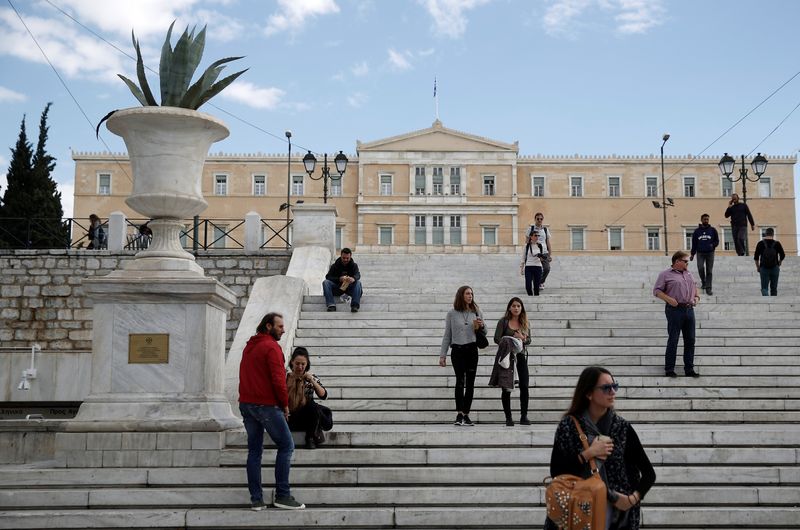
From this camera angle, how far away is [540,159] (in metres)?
61.8

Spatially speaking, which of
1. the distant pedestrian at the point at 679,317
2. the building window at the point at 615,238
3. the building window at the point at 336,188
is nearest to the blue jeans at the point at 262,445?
the distant pedestrian at the point at 679,317

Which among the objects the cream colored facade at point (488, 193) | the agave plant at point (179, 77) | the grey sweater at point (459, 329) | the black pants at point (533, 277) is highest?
the cream colored facade at point (488, 193)

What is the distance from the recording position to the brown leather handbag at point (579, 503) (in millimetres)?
3992

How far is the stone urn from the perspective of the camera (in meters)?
7.93

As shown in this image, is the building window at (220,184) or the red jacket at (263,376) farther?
the building window at (220,184)

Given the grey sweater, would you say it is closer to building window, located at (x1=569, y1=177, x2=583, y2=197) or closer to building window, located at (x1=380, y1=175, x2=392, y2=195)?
building window, located at (x1=380, y1=175, x2=392, y2=195)

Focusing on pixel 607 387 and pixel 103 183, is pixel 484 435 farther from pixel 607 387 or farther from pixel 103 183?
pixel 103 183

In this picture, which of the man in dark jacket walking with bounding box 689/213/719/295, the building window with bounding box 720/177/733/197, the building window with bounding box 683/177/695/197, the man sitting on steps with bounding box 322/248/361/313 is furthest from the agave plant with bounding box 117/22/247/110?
the building window with bounding box 720/177/733/197

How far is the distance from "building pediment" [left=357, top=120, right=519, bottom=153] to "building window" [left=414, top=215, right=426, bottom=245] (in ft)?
16.2

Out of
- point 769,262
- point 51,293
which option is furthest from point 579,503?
point 51,293

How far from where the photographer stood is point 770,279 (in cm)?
1515

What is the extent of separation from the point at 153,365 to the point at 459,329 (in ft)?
10.4

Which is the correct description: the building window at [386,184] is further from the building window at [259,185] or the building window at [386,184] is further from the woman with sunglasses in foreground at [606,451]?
the woman with sunglasses in foreground at [606,451]

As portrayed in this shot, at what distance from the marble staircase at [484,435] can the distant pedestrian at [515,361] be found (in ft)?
1.03
